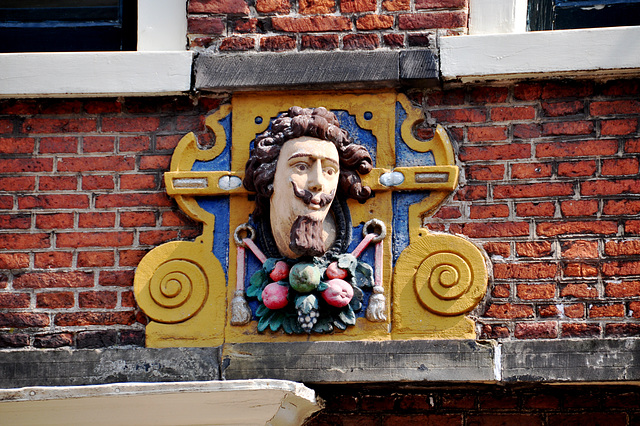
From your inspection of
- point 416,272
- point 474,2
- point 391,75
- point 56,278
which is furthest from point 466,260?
point 56,278

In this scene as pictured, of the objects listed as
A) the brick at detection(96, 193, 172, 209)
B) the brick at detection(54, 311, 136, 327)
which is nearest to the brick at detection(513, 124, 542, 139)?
the brick at detection(96, 193, 172, 209)

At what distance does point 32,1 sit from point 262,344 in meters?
1.96

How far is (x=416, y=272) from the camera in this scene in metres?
4.32

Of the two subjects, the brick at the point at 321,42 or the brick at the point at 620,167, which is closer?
the brick at the point at 620,167

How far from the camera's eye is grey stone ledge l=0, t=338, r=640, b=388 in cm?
411

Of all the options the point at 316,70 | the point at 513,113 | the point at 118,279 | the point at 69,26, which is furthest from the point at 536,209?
the point at 69,26

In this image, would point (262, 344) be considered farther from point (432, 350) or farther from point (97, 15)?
point (97, 15)

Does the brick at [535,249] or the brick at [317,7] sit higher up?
the brick at [317,7]

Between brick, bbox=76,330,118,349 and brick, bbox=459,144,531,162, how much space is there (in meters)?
1.54

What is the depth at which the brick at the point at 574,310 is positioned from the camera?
4.24m

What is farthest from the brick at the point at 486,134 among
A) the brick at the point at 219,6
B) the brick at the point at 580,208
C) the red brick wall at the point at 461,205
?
the brick at the point at 219,6

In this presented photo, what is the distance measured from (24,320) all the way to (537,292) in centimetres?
201

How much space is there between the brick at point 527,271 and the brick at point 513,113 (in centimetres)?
59

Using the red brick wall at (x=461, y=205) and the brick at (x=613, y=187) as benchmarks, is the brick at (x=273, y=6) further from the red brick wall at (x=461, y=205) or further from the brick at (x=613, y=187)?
the brick at (x=613, y=187)
